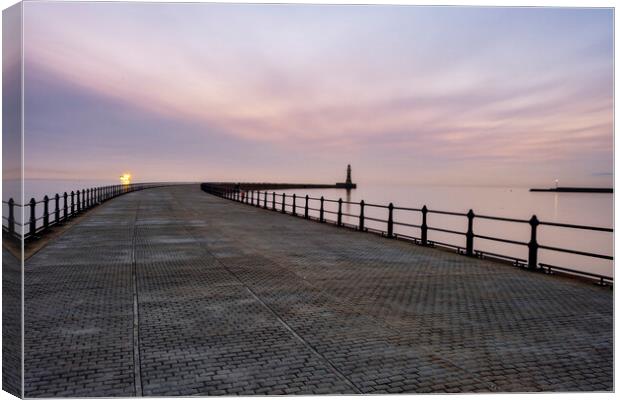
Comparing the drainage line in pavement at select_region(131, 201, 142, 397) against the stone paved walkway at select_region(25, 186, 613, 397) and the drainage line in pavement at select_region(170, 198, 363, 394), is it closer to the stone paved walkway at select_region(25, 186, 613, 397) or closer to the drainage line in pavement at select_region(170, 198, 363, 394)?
the stone paved walkway at select_region(25, 186, 613, 397)

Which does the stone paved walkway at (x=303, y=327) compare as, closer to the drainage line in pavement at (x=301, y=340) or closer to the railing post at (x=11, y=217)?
the drainage line in pavement at (x=301, y=340)

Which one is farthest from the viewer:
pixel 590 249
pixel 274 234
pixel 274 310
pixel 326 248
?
pixel 590 249

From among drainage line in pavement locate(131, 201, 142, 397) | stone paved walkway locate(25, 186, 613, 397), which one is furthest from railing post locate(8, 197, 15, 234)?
drainage line in pavement locate(131, 201, 142, 397)

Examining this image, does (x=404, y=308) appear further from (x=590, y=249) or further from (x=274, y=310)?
(x=590, y=249)

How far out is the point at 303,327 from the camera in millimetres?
6250

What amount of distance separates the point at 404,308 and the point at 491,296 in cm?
182

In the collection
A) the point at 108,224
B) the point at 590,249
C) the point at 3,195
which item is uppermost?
the point at 3,195

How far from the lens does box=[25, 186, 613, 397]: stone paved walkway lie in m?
4.73

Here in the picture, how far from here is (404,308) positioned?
23.9 feet

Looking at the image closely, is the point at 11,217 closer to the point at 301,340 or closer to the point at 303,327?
the point at 301,340

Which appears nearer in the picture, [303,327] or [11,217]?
[11,217]

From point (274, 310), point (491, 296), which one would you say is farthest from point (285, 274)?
point (491, 296)

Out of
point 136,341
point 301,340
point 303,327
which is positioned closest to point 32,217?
point 136,341

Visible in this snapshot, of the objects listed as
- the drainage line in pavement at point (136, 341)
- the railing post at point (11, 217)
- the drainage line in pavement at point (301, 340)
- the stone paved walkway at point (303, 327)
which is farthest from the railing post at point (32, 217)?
the railing post at point (11, 217)
